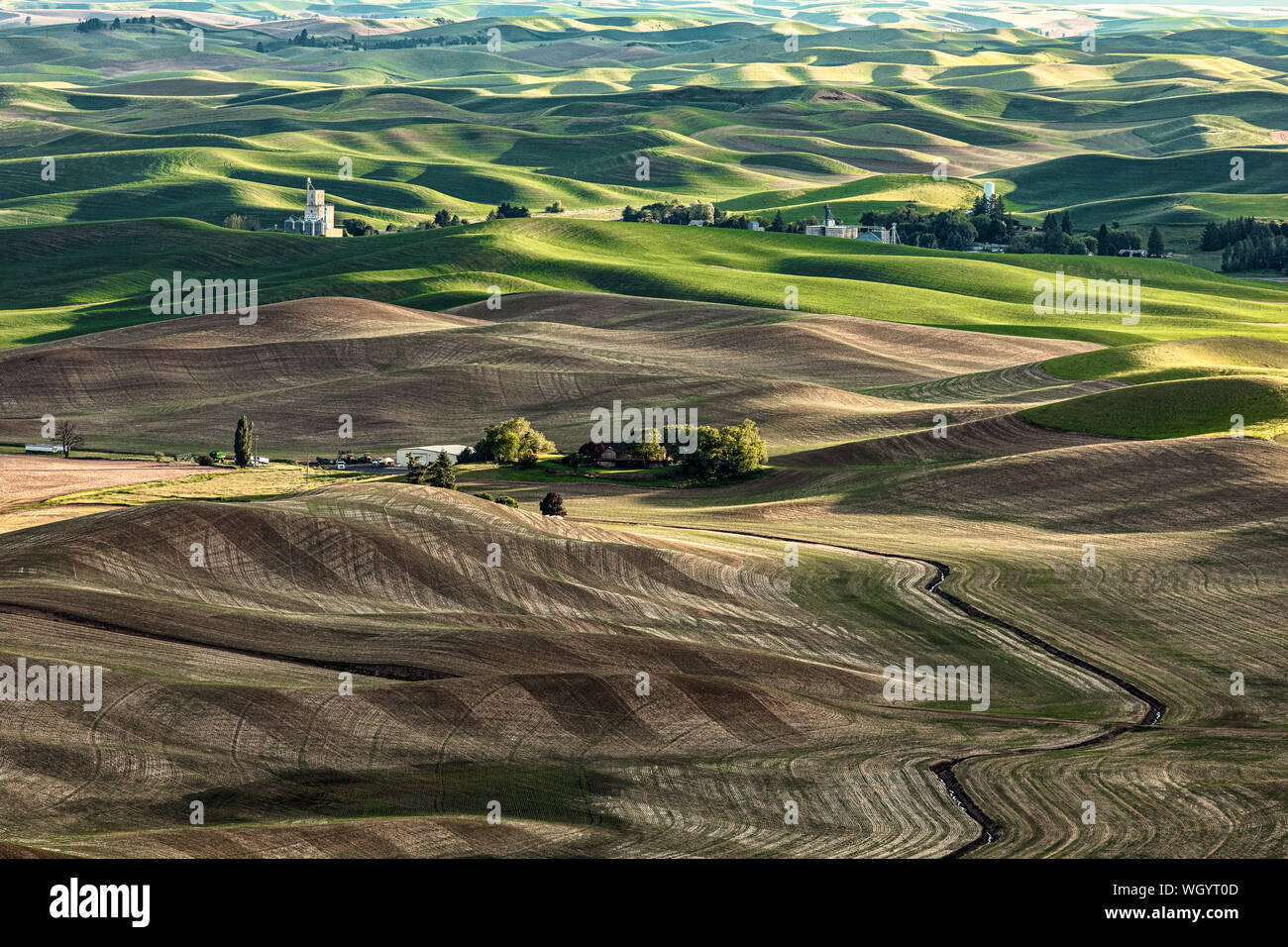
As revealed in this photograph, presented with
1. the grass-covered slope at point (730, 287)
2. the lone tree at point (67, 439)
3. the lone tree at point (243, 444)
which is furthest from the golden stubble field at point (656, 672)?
the grass-covered slope at point (730, 287)

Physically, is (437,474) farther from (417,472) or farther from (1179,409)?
(1179,409)

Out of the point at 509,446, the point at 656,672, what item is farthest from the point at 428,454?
the point at 656,672

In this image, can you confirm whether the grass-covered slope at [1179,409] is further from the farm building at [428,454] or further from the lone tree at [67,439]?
the lone tree at [67,439]

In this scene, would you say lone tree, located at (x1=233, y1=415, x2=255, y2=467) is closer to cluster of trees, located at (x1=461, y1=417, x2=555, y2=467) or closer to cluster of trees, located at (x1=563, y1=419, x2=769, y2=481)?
cluster of trees, located at (x1=461, y1=417, x2=555, y2=467)

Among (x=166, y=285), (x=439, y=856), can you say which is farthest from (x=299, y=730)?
(x=166, y=285)

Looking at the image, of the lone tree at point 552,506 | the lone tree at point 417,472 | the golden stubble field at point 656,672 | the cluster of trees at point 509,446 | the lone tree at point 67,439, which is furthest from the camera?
the lone tree at point 67,439
